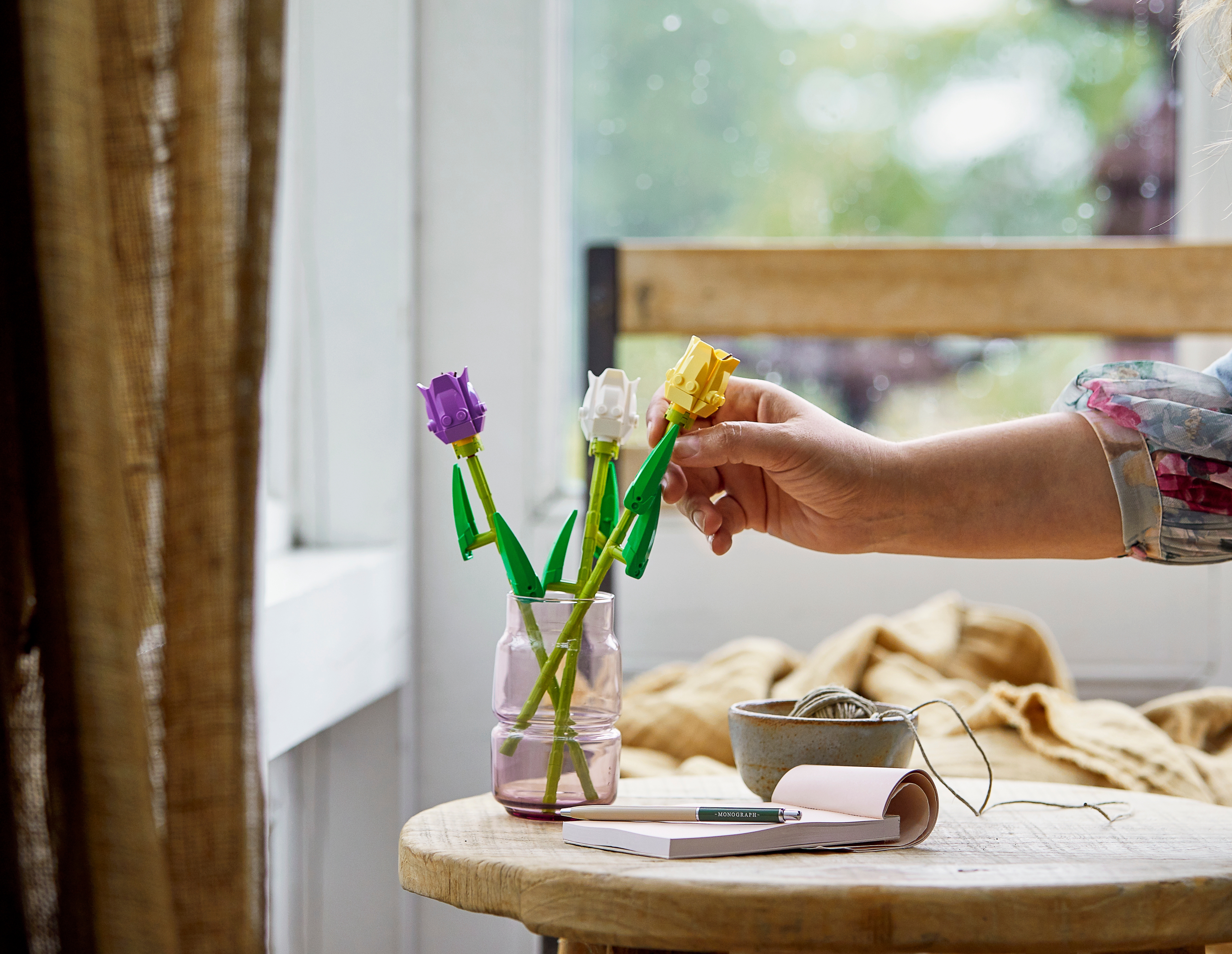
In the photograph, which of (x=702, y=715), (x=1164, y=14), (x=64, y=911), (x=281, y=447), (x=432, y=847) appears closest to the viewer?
(x=64, y=911)

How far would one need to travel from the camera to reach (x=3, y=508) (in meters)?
0.48

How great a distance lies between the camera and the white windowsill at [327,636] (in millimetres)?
1048

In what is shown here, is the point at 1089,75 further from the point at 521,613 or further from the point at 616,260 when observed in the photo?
the point at 521,613

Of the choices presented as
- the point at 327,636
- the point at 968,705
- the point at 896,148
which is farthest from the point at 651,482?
the point at 896,148

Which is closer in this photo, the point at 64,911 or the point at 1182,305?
the point at 64,911

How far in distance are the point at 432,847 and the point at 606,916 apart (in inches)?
5.3

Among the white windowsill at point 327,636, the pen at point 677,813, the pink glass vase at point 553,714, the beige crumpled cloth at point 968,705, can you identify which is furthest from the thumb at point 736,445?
the beige crumpled cloth at point 968,705

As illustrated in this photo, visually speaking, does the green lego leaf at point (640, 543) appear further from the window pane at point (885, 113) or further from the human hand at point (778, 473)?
the window pane at point (885, 113)

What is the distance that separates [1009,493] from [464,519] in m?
0.40

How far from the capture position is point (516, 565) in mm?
704

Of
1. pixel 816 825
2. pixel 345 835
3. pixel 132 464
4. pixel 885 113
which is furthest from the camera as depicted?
pixel 885 113

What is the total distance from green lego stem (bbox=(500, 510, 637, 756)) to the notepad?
2.6 inches

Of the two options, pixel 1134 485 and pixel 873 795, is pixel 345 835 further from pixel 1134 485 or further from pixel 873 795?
pixel 1134 485

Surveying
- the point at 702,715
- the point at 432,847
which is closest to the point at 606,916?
the point at 432,847
